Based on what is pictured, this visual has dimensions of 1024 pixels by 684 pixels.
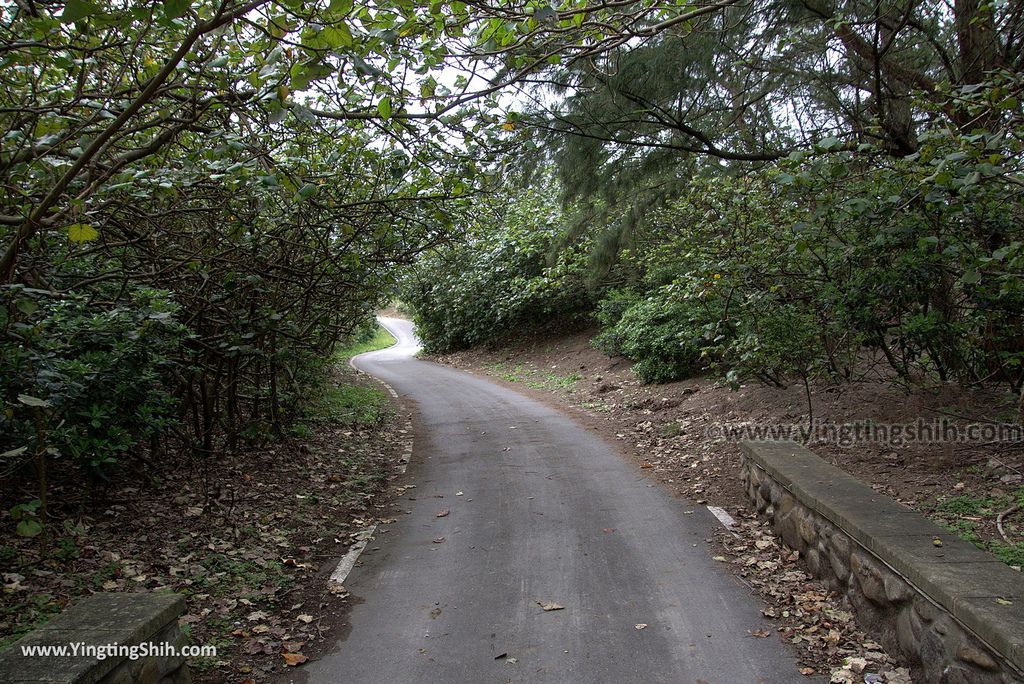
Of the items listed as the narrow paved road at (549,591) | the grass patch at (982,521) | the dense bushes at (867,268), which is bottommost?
the narrow paved road at (549,591)

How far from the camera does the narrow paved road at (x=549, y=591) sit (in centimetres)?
412

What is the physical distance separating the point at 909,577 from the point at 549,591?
251 cm

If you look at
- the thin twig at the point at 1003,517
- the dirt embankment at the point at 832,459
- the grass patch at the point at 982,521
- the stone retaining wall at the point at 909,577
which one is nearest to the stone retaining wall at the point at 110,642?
the dirt embankment at the point at 832,459

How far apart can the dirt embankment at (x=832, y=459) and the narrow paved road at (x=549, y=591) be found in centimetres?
31

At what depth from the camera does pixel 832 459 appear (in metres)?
7.22

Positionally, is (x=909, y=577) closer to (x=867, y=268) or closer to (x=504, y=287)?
(x=867, y=268)

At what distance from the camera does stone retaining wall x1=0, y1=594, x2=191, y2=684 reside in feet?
9.51

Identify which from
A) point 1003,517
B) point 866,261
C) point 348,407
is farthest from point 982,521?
point 348,407

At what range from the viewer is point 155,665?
135 inches

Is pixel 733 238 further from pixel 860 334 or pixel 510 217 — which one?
pixel 510 217

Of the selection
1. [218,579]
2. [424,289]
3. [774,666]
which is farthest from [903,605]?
[424,289]

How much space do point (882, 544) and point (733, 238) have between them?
5.35 metres

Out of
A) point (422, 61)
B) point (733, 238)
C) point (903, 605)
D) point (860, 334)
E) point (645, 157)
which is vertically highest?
point (422, 61)

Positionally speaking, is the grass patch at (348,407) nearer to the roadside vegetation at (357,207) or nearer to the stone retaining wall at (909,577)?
the roadside vegetation at (357,207)
